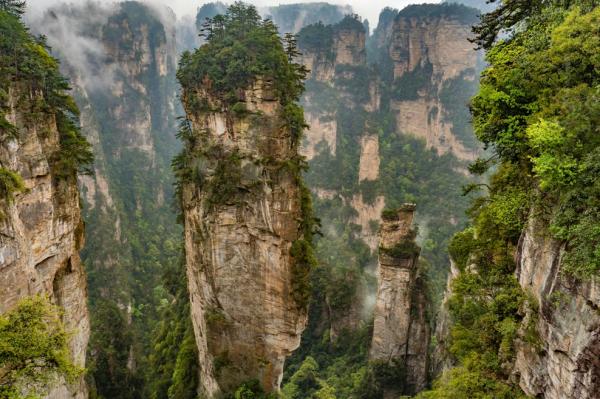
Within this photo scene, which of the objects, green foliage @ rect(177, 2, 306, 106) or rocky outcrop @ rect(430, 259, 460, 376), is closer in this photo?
green foliage @ rect(177, 2, 306, 106)

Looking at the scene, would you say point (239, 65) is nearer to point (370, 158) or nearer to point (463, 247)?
point (463, 247)

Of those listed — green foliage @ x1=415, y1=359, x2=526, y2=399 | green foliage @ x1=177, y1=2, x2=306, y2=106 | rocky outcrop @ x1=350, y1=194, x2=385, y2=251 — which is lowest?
rocky outcrop @ x1=350, y1=194, x2=385, y2=251

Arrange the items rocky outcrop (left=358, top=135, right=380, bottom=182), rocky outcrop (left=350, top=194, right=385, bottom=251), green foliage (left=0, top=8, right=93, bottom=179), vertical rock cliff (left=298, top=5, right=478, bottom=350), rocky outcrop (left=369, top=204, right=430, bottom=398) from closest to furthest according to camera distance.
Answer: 1. green foliage (left=0, top=8, right=93, bottom=179)
2. rocky outcrop (left=369, top=204, right=430, bottom=398)
3. rocky outcrop (left=350, top=194, right=385, bottom=251)
4. vertical rock cliff (left=298, top=5, right=478, bottom=350)
5. rocky outcrop (left=358, top=135, right=380, bottom=182)

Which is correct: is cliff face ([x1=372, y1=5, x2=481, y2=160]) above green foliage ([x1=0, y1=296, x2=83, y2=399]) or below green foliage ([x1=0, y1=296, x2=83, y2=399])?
above


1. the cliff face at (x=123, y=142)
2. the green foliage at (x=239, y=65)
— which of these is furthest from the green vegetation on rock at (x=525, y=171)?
the cliff face at (x=123, y=142)

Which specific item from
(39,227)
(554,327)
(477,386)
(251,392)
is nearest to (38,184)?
(39,227)

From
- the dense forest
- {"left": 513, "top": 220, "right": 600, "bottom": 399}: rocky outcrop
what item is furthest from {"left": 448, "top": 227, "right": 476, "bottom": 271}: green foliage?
{"left": 513, "top": 220, "right": 600, "bottom": 399}: rocky outcrop

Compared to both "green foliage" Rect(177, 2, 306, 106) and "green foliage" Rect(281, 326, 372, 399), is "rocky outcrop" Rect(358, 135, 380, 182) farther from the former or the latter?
"green foliage" Rect(177, 2, 306, 106)
